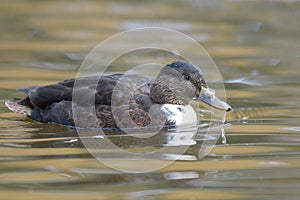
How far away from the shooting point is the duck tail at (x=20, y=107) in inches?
405

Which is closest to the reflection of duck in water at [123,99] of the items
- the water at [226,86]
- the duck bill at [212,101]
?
the duck bill at [212,101]

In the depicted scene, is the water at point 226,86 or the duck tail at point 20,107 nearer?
the water at point 226,86

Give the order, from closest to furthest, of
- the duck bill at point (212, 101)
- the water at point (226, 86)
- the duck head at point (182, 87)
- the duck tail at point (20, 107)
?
the water at point (226, 86) < the duck bill at point (212, 101) < the duck head at point (182, 87) < the duck tail at point (20, 107)

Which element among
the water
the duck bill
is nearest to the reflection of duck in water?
the duck bill

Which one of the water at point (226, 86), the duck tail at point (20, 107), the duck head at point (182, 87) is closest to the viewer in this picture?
the water at point (226, 86)

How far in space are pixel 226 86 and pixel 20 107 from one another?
299 cm

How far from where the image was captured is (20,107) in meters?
10.3

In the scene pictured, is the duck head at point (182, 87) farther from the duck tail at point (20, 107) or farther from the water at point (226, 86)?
the duck tail at point (20, 107)

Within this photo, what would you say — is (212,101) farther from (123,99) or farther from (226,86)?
(226,86)

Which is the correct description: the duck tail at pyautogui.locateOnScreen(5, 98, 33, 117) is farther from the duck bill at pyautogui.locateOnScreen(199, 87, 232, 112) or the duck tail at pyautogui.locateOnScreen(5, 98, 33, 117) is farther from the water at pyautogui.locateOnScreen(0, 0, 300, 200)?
the duck bill at pyautogui.locateOnScreen(199, 87, 232, 112)

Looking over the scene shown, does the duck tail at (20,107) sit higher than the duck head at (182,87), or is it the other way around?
the duck head at (182,87)

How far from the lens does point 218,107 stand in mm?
9766

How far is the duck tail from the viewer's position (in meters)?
10.3

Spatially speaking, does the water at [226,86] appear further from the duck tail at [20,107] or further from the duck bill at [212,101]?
the duck bill at [212,101]
